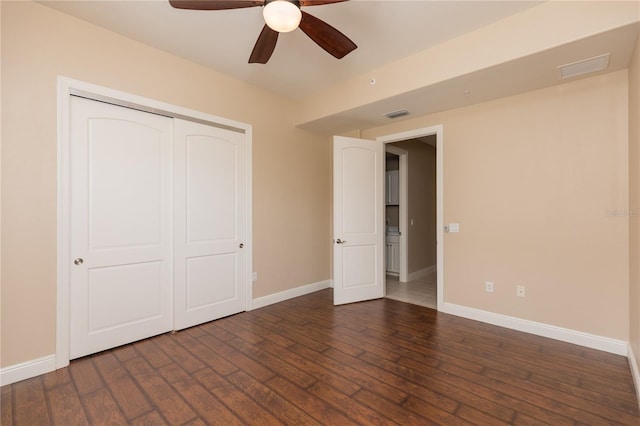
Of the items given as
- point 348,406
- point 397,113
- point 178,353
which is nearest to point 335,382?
point 348,406

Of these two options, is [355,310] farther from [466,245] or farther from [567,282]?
[567,282]

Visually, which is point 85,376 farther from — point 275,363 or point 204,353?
point 275,363

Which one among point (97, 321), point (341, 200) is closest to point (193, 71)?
point (341, 200)

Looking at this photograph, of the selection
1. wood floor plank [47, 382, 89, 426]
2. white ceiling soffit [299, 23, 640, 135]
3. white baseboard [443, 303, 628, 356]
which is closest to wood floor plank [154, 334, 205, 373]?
wood floor plank [47, 382, 89, 426]

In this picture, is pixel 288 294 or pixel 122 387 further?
pixel 288 294

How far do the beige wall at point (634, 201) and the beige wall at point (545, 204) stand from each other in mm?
128

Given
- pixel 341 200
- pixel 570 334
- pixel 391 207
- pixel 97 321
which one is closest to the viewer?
pixel 97 321

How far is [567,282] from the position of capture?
284 cm

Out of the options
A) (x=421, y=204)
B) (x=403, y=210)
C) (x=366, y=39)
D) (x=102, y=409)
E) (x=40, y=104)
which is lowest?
(x=102, y=409)

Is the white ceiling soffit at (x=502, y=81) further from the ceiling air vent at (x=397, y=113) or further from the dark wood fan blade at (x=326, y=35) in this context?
the dark wood fan blade at (x=326, y=35)

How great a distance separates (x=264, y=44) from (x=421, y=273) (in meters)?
4.89

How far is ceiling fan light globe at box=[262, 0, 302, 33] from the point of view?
5.89 feet

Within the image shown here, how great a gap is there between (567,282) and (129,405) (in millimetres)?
3819

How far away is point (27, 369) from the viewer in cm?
224
